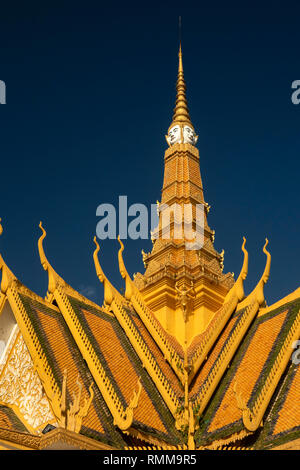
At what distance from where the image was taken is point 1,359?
51.3 feet

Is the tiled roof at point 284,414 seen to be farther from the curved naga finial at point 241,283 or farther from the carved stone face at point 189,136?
the carved stone face at point 189,136

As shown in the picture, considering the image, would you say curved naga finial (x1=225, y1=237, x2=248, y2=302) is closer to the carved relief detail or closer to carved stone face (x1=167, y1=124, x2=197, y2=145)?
the carved relief detail

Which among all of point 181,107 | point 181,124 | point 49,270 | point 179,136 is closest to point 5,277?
point 49,270

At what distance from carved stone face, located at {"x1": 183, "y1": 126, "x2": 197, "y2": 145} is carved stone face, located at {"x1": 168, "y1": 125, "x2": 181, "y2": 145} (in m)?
0.23

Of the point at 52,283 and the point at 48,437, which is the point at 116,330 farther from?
the point at 48,437

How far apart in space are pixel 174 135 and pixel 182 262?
24.7 ft

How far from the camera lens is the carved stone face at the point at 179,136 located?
83.0ft

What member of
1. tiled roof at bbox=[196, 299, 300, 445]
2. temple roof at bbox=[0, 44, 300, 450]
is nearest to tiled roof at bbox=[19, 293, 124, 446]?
temple roof at bbox=[0, 44, 300, 450]

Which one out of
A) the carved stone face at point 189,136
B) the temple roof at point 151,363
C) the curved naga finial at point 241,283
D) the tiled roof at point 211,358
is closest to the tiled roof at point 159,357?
the temple roof at point 151,363

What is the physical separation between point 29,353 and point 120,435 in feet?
9.72

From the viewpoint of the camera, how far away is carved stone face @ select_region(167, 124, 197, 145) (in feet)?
83.0

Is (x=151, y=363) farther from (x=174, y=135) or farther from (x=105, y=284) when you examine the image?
(x=174, y=135)

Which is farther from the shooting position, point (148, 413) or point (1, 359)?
point (1, 359)
